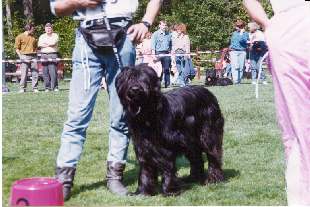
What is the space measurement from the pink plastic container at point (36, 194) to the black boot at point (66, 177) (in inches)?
51.5

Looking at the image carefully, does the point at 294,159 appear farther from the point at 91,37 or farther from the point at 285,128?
the point at 91,37

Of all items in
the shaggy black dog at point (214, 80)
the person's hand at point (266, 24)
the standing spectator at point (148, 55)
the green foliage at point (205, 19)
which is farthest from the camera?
the green foliage at point (205, 19)

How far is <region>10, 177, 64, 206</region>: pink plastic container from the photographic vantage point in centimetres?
340

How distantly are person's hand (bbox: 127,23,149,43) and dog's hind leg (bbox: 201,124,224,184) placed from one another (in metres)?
1.03

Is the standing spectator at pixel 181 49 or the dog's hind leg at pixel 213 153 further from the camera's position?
the standing spectator at pixel 181 49

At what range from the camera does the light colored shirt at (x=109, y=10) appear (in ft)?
15.6

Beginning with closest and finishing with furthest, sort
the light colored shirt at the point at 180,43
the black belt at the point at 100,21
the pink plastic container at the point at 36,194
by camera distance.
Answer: the pink plastic container at the point at 36,194, the black belt at the point at 100,21, the light colored shirt at the point at 180,43

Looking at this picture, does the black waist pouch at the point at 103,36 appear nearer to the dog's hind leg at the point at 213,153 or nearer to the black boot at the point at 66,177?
the black boot at the point at 66,177

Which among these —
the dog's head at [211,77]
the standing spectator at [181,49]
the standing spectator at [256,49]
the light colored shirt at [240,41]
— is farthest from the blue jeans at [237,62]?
the standing spectator at [181,49]

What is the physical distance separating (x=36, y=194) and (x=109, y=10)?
1.81 metres

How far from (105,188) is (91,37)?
4.04 ft

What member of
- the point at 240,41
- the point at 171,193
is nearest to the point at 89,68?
the point at 171,193

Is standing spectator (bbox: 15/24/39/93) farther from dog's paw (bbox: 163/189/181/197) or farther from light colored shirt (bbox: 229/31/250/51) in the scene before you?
dog's paw (bbox: 163/189/181/197)

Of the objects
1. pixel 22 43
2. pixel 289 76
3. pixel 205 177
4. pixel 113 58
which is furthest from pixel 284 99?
pixel 22 43
